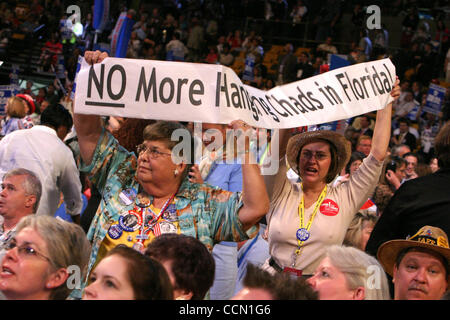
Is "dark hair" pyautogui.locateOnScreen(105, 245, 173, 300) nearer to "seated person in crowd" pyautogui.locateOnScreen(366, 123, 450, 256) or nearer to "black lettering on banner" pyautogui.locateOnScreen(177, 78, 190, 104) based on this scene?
"black lettering on banner" pyautogui.locateOnScreen(177, 78, 190, 104)

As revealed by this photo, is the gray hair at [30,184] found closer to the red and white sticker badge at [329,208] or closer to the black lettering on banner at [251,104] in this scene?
the black lettering on banner at [251,104]

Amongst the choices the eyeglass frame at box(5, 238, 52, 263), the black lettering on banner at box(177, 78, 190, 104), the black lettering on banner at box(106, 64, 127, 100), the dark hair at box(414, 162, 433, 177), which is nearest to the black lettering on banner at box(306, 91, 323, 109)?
the black lettering on banner at box(177, 78, 190, 104)

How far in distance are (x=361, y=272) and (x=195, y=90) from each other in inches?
42.5

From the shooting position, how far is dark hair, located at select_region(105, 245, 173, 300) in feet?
6.40

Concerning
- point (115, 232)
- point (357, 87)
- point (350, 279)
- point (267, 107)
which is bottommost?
point (350, 279)

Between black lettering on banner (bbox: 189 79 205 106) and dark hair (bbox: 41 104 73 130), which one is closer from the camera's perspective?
black lettering on banner (bbox: 189 79 205 106)

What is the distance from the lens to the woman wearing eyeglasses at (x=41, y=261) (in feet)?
7.58

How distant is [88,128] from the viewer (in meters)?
2.87

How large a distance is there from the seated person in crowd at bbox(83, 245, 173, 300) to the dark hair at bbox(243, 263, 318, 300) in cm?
28

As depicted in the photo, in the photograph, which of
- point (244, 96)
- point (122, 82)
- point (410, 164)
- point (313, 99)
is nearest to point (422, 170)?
point (410, 164)

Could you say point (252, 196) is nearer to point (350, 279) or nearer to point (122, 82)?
point (350, 279)

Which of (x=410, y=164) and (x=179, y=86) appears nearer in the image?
(x=179, y=86)

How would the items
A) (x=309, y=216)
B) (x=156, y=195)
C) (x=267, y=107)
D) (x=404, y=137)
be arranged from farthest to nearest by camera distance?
(x=404, y=137) < (x=309, y=216) < (x=267, y=107) < (x=156, y=195)

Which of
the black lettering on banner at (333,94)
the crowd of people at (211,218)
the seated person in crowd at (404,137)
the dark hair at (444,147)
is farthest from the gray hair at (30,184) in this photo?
the seated person in crowd at (404,137)
